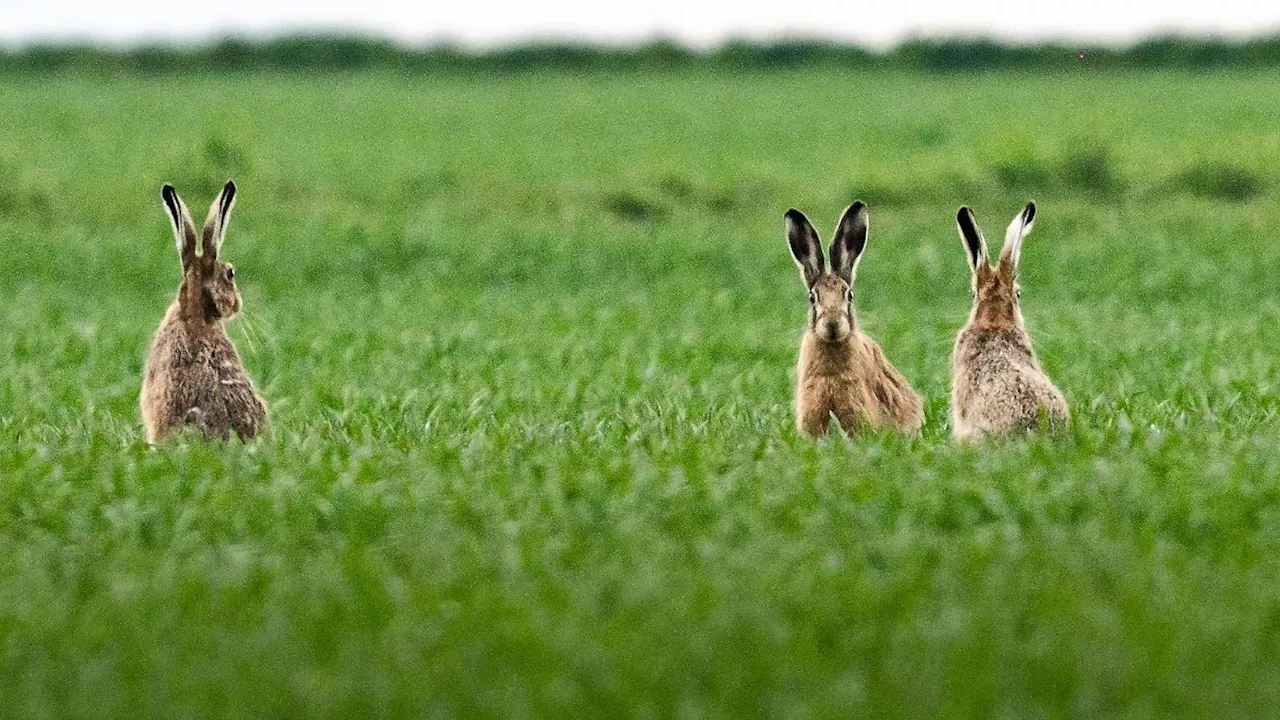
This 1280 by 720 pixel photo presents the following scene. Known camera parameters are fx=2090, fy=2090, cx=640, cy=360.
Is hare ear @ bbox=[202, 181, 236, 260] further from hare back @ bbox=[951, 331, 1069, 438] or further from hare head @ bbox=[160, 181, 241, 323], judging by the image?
hare back @ bbox=[951, 331, 1069, 438]

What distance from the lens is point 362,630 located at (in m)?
6.34

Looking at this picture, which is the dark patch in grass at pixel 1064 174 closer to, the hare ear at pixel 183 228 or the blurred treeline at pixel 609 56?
the hare ear at pixel 183 228

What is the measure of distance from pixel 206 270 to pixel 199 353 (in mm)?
390

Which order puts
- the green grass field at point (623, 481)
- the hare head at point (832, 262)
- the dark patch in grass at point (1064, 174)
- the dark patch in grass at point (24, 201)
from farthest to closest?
the dark patch in grass at point (1064, 174) → the dark patch in grass at point (24, 201) → the hare head at point (832, 262) → the green grass field at point (623, 481)

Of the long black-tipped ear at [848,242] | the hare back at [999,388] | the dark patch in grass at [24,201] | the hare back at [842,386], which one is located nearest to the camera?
the hare back at [999,388]

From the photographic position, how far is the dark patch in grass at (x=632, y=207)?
26.4m

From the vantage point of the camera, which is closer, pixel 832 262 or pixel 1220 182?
pixel 832 262

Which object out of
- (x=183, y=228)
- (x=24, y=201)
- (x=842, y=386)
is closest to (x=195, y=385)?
(x=183, y=228)

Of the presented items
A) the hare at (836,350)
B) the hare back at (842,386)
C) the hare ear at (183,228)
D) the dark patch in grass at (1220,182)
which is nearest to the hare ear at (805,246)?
the hare at (836,350)

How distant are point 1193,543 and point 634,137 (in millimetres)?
28926

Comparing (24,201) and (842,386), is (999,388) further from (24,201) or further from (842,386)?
(24,201)

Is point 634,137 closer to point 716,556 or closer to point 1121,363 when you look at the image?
point 1121,363

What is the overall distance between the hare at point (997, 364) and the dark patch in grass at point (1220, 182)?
18931mm

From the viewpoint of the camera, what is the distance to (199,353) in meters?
9.30
